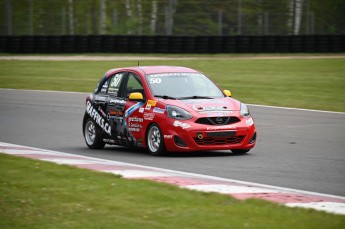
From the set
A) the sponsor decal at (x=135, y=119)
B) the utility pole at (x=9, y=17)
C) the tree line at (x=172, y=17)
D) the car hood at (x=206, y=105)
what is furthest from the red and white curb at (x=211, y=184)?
the utility pole at (x=9, y=17)

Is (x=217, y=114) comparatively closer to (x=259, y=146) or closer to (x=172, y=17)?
(x=259, y=146)

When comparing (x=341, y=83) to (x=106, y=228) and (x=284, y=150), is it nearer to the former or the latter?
(x=284, y=150)

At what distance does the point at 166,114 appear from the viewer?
12383 mm

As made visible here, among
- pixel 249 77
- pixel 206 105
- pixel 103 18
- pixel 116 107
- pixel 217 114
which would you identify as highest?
pixel 206 105

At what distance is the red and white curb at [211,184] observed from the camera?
315 inches

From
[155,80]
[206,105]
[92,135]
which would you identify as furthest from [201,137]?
[92,135]

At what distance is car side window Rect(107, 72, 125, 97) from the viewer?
45.1 ft

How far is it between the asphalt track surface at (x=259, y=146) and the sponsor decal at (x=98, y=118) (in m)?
0.39

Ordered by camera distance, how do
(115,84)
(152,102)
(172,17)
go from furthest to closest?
(172,17) → (115,84) → (152,102)

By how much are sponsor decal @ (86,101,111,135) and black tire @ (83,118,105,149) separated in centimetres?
9

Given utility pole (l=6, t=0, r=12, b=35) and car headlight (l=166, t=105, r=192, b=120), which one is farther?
utility pole (l=6, t=0, r=12, b=35)

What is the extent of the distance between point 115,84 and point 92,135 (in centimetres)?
103

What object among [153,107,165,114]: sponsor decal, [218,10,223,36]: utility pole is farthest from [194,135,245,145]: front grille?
[218,10,223,36]: utility pole

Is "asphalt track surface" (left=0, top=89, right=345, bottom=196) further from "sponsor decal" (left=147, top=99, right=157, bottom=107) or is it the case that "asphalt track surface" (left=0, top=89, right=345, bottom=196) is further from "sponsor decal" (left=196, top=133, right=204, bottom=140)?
"sponsor decal" (left=147, top=99, right=157, bottom=107)
